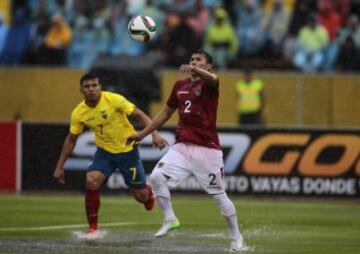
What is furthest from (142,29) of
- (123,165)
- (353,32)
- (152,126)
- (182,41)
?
(353,32)

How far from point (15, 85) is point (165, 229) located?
12.8 metres

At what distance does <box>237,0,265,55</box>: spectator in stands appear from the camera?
27.6m

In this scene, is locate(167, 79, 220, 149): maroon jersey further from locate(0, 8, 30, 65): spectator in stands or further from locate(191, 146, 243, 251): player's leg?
locate(0, 8, 30, 65): spectator in stands

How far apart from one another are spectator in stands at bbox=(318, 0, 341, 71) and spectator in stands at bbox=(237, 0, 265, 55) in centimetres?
147

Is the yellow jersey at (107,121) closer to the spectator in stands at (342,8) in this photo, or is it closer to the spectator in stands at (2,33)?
the spectator in stands at (342,8)

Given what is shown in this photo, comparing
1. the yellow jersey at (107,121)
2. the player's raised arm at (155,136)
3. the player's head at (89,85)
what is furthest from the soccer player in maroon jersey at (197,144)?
the yellow jersey at (107,121)

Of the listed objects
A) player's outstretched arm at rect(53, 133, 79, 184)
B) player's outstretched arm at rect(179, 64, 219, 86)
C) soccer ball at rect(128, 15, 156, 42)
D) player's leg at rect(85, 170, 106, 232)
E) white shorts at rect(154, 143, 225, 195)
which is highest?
soccer ball at rect(128, 15, 156, 42)

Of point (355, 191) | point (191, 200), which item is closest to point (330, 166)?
point (355, 191)

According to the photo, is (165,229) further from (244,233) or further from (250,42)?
(250,42)

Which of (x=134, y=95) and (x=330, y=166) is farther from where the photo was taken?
(x=134, y=95)

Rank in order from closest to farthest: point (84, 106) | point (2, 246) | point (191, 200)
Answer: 1. point (2, 246)
2. point (84, 106)
3. point (191, 200)

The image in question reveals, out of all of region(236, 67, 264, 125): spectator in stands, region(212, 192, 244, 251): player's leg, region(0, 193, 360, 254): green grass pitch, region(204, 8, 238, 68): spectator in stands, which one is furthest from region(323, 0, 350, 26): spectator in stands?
region(212, 192, 244, 251): player's leg

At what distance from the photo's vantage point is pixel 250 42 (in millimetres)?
27719

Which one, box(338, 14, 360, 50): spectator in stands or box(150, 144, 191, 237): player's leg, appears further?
box(338, 14, 360, 50): spectator in stands
